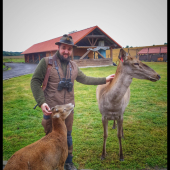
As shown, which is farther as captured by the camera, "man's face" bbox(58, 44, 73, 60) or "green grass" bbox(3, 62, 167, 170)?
"green grass" bbox(3, 62, 167, 170)

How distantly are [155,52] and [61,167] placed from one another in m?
33.6

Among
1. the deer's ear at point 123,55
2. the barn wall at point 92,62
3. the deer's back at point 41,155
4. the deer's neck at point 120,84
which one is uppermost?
the barn wall at point 92,62

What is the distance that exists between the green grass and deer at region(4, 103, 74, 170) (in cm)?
111

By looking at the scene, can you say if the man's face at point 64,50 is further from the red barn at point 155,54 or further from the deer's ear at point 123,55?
the red barn at point 155,54

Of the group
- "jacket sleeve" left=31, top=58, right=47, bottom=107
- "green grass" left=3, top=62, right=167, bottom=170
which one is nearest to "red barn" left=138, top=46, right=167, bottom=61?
"green grass" left=3, top=62, right=167, bottom=170

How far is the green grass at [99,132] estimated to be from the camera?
331 centimetres

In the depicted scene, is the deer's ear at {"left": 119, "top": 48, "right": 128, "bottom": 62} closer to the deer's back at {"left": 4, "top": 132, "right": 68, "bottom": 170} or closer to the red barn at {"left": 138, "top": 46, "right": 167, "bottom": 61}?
the deer's back at {"left": 4, "top": 132, "right": 68, "bottom": 170}

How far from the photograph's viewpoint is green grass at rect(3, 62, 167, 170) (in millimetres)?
3312

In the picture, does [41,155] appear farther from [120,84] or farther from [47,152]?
[120,84]

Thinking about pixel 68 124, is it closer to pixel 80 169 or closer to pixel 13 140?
pixel 80 169

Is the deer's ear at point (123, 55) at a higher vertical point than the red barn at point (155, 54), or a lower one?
lower

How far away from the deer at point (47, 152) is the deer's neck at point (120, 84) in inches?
39.1

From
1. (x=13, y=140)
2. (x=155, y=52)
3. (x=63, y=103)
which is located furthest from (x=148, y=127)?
(x=155, y=52)

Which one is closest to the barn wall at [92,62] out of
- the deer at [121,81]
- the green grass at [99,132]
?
the green grass at [99,132]
